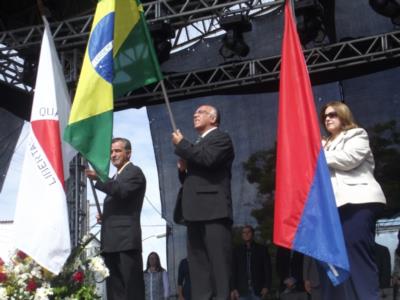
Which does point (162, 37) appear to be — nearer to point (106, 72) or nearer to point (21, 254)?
point (106, 72)

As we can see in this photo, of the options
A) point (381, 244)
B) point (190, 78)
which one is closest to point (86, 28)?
point (190, 78)

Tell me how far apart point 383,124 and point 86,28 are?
10.7 feet

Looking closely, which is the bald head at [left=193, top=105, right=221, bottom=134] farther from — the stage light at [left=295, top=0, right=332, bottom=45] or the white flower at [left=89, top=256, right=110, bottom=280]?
the stage light at [left=295, top=0, right=332, bottom=45]

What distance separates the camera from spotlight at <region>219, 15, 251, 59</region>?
24.4ft

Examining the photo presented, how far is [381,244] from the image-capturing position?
7086 millimetres

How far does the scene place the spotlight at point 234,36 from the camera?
7449 mm

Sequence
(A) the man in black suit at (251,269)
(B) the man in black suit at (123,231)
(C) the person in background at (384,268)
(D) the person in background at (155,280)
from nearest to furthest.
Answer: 1. (B) the man in black suit at (123,231)
2. (C) the person in background at (384,268)
3. (A) the man in black suit at (251,269)
4. (D) the person in background at (155,280)

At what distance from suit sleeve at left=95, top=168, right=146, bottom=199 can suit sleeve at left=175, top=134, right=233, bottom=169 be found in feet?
1.74

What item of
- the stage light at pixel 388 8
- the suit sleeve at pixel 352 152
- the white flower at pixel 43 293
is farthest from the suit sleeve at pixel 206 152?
the stage light at pixel 388 8

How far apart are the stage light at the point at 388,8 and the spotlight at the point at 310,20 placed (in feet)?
1.88

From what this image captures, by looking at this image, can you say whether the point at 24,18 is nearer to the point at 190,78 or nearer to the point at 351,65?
the point at 190,78

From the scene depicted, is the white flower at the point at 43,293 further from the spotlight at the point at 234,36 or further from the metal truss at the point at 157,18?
the spotlight at the point at 234,36

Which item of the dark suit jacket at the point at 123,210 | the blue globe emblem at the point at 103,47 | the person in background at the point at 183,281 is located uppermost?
the blue globe emblem at the point at 103,47

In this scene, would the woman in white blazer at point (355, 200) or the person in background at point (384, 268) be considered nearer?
the woman in white blazer at point (355, 200)
